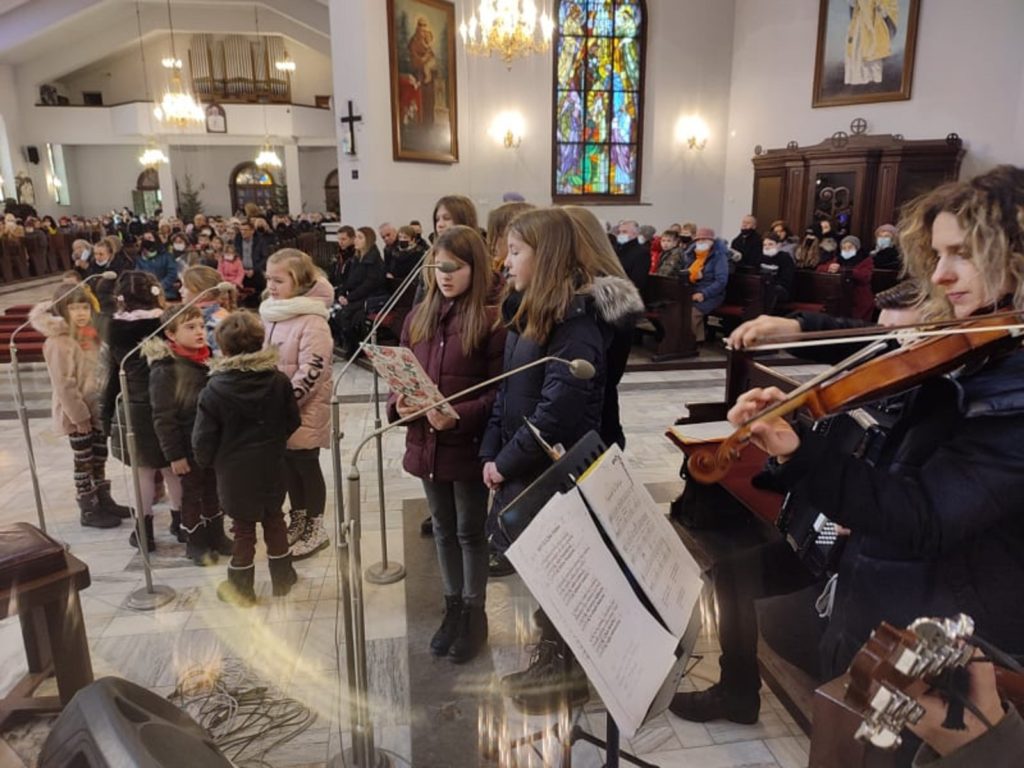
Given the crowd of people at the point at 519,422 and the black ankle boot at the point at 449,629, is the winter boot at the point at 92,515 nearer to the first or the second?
the crowd of people at the point at 519,422

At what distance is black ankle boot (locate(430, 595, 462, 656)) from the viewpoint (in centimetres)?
255

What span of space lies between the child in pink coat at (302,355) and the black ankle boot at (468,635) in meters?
1.08

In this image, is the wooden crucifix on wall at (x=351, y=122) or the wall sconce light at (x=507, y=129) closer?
the wooden crucifix on wall at (x=351, y=122)

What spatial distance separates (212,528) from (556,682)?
182 centimetres

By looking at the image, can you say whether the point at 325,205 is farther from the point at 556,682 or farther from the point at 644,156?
the point at 556,682

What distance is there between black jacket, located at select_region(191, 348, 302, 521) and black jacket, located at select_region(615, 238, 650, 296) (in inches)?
213

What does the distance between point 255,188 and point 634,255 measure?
1821 centimetres

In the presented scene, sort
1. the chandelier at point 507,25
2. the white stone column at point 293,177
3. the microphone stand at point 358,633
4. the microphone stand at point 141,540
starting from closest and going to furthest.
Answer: the microphone stand at point 358,633 < the microphone stand at point 141,540 < the chandelier at point 507,25 < the white stone column at point 293,177

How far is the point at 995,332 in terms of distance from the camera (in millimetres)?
1176

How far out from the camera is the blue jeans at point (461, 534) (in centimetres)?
247

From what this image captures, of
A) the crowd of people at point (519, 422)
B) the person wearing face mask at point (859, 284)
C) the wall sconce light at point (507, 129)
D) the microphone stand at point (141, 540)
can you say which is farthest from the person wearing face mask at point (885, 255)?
the microphone stand at point (141, 540)

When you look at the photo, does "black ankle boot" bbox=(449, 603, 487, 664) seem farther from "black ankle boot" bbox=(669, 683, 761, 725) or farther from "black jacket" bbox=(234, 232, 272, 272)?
"black jacket" bbox=(234, 232, 272, 272)

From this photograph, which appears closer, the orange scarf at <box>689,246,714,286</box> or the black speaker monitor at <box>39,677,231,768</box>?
the black speaker monitor at <box>39,677,231,768</box>

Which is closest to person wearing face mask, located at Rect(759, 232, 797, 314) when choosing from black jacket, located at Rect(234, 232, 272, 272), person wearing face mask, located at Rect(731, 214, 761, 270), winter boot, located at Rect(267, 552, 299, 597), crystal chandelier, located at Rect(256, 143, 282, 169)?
person wearing face mask, located at Rect(731, 214, 761, 270)
